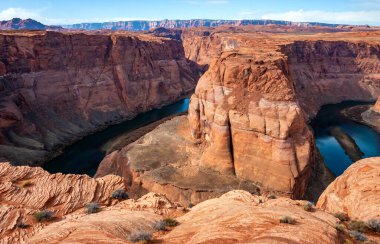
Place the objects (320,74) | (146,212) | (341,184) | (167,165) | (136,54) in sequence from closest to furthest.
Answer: (146,212) < (341,184) < (167,165) < (136,54) < (320,74)

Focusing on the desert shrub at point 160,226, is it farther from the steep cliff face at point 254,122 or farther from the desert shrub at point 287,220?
the steep cliff face at point 254,122

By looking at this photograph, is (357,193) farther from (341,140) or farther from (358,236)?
(341,140)

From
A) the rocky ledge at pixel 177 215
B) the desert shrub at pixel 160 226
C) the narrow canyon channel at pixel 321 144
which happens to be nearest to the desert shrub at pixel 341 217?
the rocky ledge at pixel 177 215

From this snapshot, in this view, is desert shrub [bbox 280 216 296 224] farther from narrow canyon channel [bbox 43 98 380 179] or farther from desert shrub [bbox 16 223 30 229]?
narrow canyon channel [bbox 43 98 380 179]

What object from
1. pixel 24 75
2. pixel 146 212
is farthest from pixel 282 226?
pixel 24 75

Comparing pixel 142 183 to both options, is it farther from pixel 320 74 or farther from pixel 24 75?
pixel 320 74

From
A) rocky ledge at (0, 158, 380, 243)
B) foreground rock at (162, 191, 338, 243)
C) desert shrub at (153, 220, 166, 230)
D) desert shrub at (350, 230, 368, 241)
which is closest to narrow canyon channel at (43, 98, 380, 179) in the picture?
rocky ledge at (0, 158, 380, 243)
